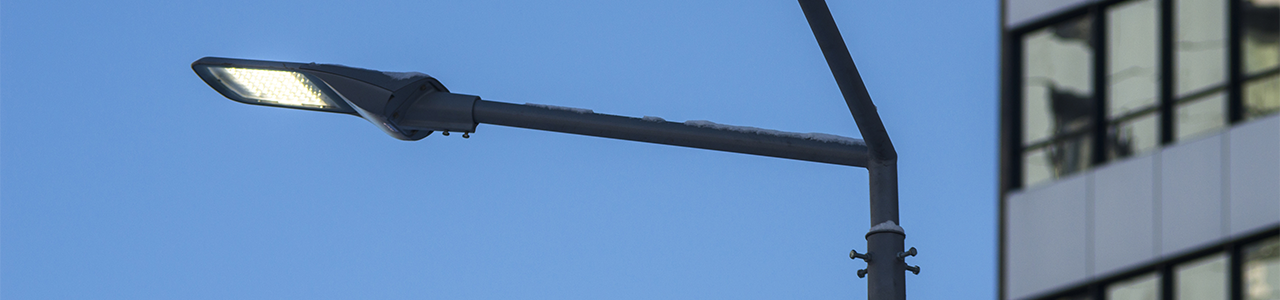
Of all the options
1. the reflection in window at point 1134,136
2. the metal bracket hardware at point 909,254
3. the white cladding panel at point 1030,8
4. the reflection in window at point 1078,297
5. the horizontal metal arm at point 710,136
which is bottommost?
the metal bracket hardware at point 909,254

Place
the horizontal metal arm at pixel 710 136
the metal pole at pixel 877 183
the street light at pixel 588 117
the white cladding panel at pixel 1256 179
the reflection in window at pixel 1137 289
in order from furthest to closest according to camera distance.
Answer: the reflection in window at pixel 1137 289
the white cladding panel at pixel 1256 179
the horizontal metal arm at pixel 710 136
the street light at pixel 588 117
the metal pole at pixel 877 183

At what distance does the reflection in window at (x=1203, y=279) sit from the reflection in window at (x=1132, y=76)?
1.04m

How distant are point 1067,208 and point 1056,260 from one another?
0.47 meters

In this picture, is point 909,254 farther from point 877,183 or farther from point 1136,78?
point 1136,78

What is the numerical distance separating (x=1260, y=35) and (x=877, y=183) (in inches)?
281

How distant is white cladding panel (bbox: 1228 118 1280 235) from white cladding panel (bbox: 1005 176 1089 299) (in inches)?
47.2

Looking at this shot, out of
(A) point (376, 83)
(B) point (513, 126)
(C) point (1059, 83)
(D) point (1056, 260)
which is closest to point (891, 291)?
(B) point (513, 126)

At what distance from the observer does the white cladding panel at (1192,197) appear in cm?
1048

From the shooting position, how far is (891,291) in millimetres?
4758

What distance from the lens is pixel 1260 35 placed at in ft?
35.1

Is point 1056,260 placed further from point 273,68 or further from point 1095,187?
point 273,68

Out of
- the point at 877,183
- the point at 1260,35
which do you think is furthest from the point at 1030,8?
the point at 877,183

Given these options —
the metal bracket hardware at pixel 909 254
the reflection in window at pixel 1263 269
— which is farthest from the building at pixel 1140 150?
the metal bracket hardware at pixel 909 254

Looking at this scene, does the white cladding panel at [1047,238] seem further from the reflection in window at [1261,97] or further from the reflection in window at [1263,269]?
the reflection in window at [1261,97]
